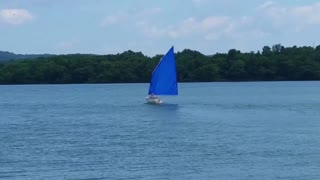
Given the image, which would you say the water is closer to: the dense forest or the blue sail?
the blue sail

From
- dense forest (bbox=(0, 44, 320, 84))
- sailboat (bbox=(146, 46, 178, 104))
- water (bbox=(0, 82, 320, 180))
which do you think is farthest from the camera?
dense forest (bbox=(0, 44, 320, 84))

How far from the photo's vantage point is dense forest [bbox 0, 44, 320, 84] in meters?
172

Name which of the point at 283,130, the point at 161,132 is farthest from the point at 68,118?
the point at 283,130

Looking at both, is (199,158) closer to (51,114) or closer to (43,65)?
(51,114)

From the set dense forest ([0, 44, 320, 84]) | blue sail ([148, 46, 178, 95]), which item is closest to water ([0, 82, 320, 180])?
blue sail ([148, 46, 178, 95])

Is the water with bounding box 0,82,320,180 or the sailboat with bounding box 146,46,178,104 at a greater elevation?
the sailboat with bounding box 146,46,178,104

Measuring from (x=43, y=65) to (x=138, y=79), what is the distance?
67.6ft

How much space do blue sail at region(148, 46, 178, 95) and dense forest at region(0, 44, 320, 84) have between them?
8427 cm

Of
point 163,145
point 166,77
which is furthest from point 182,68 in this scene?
point 163,145

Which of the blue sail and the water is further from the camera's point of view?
the blue sail

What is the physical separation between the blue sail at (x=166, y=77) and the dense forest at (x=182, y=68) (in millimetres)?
84274

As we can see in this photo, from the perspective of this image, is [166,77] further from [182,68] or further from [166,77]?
[182,68]

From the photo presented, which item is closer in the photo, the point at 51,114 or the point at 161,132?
the point at 161,132

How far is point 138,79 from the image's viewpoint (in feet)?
583
